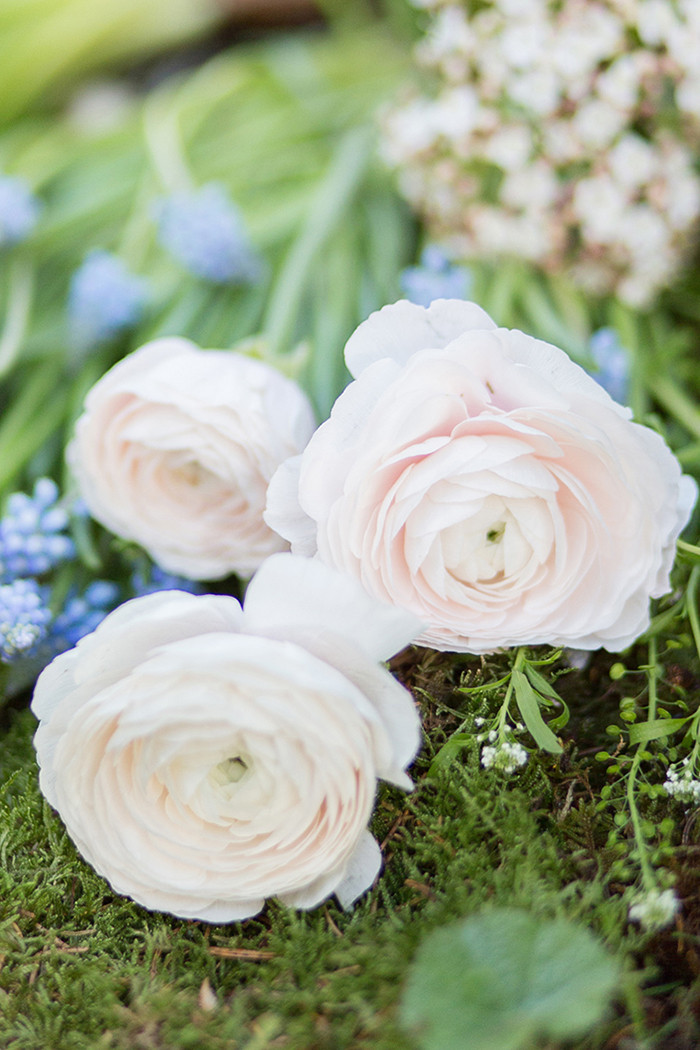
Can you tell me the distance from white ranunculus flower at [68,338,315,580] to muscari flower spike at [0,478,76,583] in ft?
0.14

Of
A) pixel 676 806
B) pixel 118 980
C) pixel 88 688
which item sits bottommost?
pixel 676 806

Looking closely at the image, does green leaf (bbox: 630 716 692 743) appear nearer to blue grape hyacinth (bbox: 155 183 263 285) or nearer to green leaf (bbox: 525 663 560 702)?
green leaf (bbox: 525 663 560 702)

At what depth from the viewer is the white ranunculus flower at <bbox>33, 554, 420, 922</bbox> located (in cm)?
42

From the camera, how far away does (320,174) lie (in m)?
1.00

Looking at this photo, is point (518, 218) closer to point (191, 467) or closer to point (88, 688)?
point (191, 467)

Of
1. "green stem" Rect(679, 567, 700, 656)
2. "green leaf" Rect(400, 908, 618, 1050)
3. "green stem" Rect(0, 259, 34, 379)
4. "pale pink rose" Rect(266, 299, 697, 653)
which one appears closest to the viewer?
"green leaf" Rect(400, 908, 618, 1050)

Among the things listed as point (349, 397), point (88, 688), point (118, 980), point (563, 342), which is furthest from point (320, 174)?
point (118, 980)

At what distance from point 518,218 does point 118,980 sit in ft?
2.48

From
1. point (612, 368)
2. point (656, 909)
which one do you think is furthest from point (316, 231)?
point (656, 909)

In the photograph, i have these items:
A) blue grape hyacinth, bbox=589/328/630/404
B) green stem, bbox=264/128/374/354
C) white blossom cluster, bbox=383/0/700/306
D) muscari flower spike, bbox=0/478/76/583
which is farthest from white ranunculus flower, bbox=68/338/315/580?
white blossom cluster, bbox=383/0/700/306

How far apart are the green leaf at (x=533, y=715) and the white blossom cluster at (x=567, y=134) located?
52 centimetres

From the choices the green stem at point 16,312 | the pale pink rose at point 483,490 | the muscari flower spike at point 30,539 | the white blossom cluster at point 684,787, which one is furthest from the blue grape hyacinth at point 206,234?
the white blossom cluster at point 684,787

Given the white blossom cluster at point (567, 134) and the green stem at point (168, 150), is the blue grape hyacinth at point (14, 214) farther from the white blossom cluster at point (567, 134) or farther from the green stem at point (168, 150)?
the white blossom cluster at point (567, 134)

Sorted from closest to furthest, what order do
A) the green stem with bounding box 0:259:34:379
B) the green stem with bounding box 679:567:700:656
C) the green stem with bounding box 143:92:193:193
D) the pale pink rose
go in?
the pale pink rose → the green stem with bounding box 679:567:700:656 → the green stem with bounding box 0:259:34:379 → the green stem with bounding box 143:92:193:193
